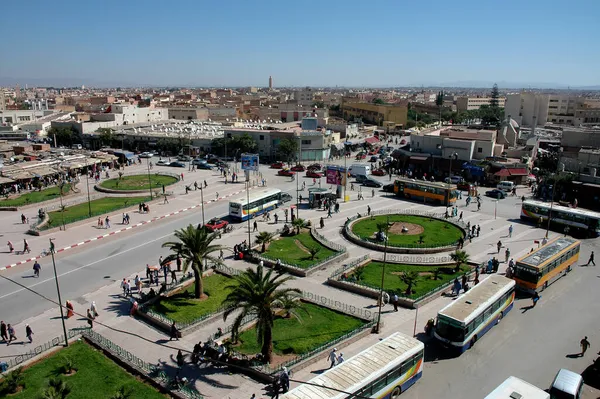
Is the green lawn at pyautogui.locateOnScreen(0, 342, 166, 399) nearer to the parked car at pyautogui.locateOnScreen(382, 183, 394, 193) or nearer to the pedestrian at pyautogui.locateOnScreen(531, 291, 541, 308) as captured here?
the pedestrian at pyautogui.locateOnScreen(531, 291, 541, 308)

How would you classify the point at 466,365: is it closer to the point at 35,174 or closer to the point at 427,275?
the point at 427,275

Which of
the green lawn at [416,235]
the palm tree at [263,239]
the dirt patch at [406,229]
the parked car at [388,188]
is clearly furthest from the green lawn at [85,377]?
the parked car at [388,188]

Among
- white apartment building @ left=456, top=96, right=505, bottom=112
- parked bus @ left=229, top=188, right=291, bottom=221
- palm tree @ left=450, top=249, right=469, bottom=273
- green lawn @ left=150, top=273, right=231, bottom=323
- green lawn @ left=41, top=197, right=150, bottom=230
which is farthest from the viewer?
white apartment building @ left=456, top=96, right=505, bottom=112

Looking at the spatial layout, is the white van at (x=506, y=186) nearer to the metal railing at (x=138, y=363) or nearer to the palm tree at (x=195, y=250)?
the palm tree at (x=195, y=250)

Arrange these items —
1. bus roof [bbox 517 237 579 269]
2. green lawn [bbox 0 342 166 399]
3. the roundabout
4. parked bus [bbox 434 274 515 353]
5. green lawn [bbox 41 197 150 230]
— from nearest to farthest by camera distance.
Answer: green lawn [bbox 0 342 166 399]
parked bus [bbox 434 274 515 353]
bus roof [bbox 517 237 579 269]
the roundabout
green lawn [bbox 41 197 150 230]

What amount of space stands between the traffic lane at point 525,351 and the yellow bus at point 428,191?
16.9m

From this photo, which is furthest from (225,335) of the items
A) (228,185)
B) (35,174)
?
(35,174)

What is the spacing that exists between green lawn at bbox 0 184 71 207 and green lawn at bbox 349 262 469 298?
31809 mm

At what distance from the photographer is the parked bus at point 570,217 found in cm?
3198

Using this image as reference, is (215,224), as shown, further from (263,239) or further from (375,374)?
(375,374)

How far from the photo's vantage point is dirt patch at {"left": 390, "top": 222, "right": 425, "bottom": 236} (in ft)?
104

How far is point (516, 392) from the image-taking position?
43.4ft

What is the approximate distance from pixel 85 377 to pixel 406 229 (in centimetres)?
2220

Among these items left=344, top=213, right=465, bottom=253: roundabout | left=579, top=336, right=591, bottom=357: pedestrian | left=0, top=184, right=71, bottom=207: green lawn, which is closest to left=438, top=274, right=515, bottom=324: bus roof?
left=579, top=336, right=591, bottom=357: pedestrian
